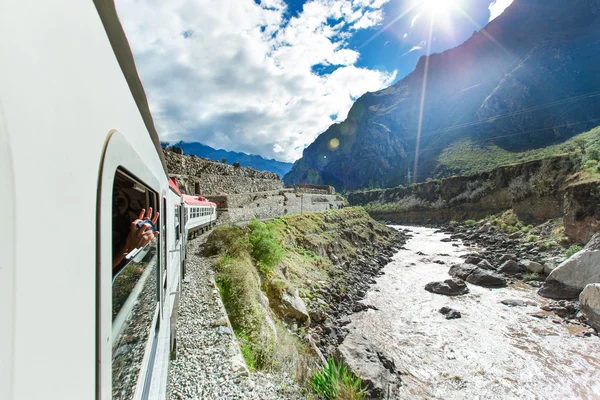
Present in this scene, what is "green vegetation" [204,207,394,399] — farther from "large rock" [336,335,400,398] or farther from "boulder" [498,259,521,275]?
"boulder" [498,259,521,275]

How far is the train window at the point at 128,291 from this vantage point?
4.60ft

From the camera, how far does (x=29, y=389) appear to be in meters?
0.55

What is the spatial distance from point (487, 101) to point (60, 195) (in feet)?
364

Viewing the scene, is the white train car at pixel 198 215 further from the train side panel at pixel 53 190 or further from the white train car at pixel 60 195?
the train side panel at pixel 53 190

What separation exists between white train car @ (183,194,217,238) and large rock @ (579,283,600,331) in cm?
1587

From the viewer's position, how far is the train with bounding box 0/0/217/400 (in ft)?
1.67

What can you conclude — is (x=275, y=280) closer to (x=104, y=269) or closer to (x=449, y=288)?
(x=104, y=269)

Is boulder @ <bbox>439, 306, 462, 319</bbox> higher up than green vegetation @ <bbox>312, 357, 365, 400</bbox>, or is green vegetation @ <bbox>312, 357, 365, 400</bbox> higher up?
green vegetation @ <bbox>312, 357, 365, 400</bbox>

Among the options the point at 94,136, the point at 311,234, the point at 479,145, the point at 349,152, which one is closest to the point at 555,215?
the point at 311,234

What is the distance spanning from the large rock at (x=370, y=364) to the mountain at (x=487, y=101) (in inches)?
2959

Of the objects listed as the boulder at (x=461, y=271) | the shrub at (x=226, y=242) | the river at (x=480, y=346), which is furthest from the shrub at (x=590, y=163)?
the shrub at (x=226, y=242)

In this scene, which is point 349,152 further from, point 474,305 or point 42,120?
point 42,120

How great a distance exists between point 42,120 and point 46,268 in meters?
0.39

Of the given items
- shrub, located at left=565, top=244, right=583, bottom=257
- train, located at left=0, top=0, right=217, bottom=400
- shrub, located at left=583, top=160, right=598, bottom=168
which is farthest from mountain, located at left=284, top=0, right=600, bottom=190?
train, located at left=0, top=0, right=217, bottom=400
